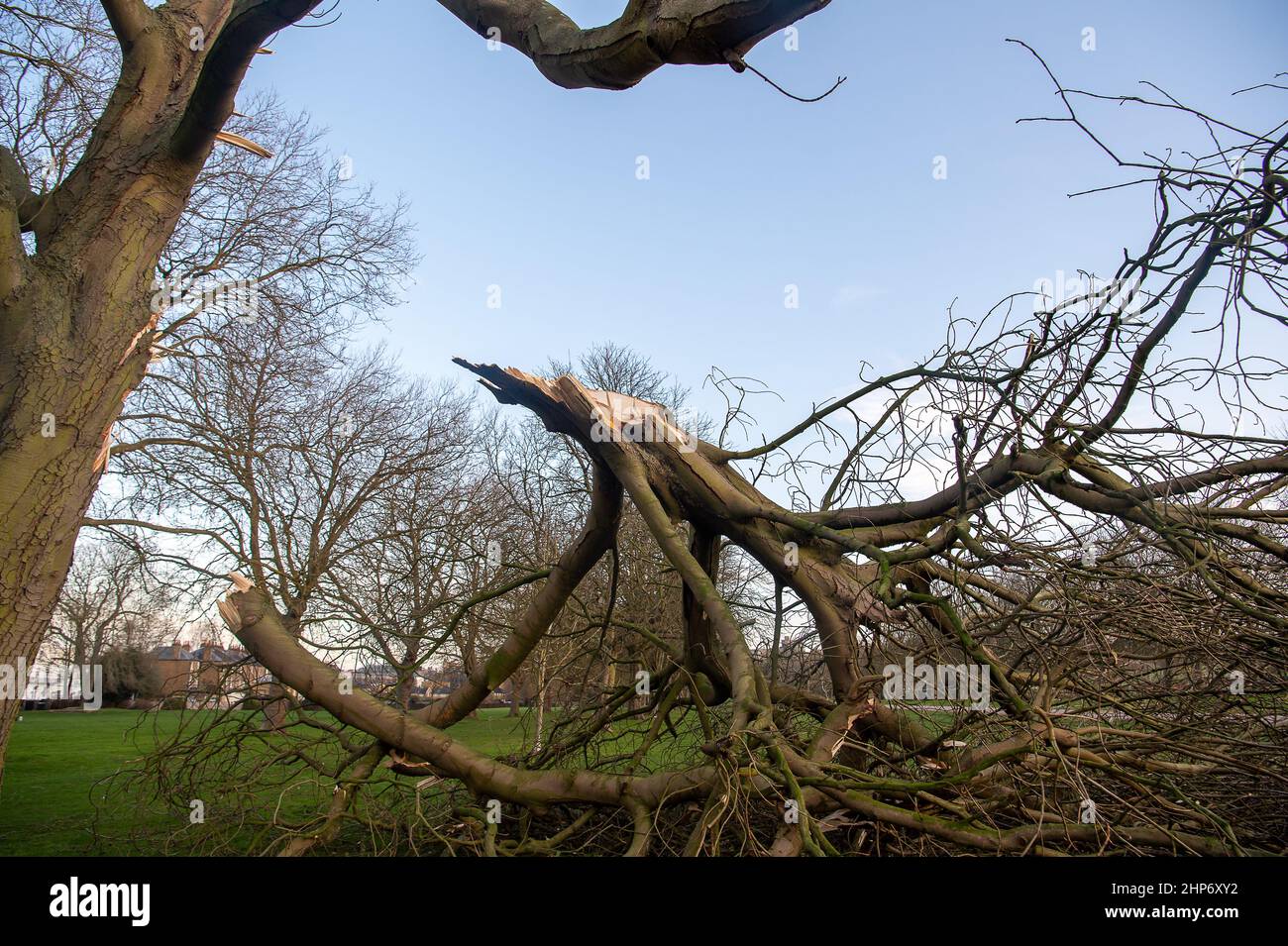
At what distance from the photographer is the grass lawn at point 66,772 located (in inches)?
Result: 259

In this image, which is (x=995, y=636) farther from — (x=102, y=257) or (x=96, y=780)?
(x=96, y=780)

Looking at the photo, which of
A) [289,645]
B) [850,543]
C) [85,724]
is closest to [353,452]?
[289,645]

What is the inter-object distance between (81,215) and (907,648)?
4273mm

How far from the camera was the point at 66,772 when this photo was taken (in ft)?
38.7

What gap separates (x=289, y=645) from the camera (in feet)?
16.5

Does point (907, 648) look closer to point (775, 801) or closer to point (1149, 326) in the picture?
point (775, 801)

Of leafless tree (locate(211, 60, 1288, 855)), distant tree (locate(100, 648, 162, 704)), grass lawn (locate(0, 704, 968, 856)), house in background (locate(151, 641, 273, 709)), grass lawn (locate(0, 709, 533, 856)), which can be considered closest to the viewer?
leafless tree (locate(211, 60, 1288, 855))

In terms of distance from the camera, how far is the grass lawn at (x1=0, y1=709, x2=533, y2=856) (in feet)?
21.6

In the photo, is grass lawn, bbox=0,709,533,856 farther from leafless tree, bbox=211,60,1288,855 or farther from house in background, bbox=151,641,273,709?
leafless tree, bbox=211,60,1288,855

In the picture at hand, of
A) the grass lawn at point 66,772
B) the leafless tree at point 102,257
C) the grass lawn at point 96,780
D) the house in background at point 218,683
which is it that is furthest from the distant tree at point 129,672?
the leafless tree at point 102,257

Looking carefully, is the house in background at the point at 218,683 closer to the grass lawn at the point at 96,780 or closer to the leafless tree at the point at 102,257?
the grass lawn at the point at 96,780

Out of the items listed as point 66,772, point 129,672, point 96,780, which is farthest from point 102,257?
point 129,672

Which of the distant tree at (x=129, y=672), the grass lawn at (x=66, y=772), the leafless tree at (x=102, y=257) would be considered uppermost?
the leafless tree at (x=102, y=257)

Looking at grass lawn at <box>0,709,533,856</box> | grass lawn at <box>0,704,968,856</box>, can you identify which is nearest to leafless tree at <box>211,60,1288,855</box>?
grass lawn at <box>0,704,968,856</box>
